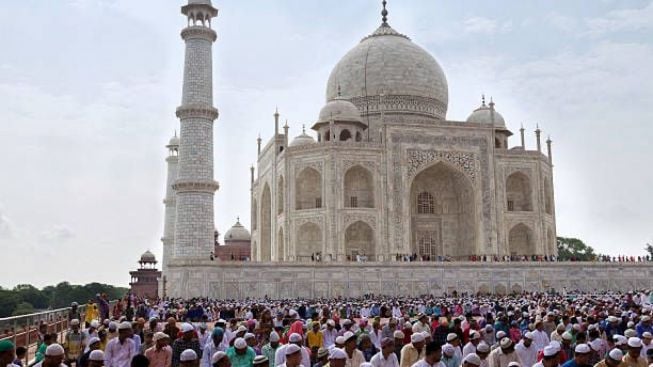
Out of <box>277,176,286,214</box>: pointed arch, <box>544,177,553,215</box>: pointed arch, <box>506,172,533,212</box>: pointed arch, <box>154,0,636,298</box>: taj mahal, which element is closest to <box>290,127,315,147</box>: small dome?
<box>154,0,636,298</box>: taj mahal

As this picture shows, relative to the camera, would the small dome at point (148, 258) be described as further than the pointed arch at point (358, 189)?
Yes

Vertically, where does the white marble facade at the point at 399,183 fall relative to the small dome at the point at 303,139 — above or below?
below

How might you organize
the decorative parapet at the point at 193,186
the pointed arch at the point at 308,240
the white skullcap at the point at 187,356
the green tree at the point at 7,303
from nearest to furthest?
1. the white skullcap at the point at 187,356
2. the decorative parapet at the point at 193,186
3. the pointed arch at the point at 308,240
4. the green tree at the point at 7,303

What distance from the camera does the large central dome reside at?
33.2 metres

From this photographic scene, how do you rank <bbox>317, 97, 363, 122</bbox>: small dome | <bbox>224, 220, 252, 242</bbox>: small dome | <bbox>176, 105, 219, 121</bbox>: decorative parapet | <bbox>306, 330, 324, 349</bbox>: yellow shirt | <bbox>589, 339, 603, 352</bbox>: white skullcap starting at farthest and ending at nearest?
<bbox>224, 220, 252, 242</bbox>: small dome, <bbox>317, 97, 363, 122</bbox>: small dome, <bbox>176, 105, 219, 121</bbox>: decorative parapet, <bbox>306, 330, 324, 349</bbox>: yellow shirt, <bbox>589, 339, 603, 352</bbox>: white skullcap

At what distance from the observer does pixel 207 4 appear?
23.1 meters

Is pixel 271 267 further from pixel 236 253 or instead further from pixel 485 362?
pixel 236 253

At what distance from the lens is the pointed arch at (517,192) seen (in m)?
31.0

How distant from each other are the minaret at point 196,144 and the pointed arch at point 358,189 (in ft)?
27.1

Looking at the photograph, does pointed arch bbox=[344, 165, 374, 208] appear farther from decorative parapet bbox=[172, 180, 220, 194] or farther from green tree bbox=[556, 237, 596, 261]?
green tree bbox=[556, 237, 596, 261]

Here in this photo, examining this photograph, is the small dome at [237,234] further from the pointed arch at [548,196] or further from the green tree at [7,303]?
the pointed arch at [548,196]

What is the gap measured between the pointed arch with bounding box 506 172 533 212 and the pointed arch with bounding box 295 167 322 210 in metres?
8.49

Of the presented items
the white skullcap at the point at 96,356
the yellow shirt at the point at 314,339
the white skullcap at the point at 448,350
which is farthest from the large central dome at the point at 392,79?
the white skullcap at the point at 96,356

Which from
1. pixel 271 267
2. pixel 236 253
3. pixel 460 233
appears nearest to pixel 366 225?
pixel 460 233
